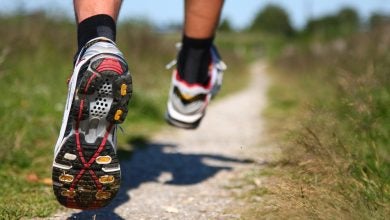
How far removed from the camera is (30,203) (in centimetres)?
177

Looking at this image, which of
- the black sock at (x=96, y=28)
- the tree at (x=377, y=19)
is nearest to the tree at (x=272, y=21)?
the tree at (x=377, y=19)

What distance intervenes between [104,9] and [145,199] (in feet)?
2.40

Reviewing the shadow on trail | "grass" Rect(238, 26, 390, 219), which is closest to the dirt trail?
the shadow on trail

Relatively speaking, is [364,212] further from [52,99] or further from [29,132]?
[52,99]

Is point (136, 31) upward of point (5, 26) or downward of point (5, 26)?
downward

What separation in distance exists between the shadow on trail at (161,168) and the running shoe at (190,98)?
272 mm

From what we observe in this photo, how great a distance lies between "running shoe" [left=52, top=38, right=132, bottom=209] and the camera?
1283mm

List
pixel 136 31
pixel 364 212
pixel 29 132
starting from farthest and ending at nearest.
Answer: pixel 136 31, pixel 29 132, pixel 364 212

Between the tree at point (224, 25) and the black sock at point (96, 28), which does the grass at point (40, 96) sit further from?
the tree at point (224, 25)

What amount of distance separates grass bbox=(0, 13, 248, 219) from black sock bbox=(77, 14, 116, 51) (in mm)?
375

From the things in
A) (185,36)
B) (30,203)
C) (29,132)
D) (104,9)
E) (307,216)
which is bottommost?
(29,132)

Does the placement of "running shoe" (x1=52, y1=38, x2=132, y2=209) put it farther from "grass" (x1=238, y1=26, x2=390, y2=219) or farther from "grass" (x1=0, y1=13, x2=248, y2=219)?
"grass" (x1=238, y1=26, x2=390, y2=219)

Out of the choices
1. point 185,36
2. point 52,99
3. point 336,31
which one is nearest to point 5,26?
point 52,99

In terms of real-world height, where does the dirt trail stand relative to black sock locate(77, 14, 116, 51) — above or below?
below
